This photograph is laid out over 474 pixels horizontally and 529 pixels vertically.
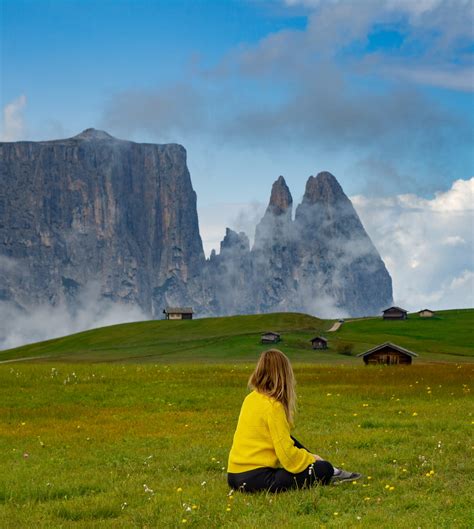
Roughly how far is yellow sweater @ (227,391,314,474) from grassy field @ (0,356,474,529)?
533 millimetres

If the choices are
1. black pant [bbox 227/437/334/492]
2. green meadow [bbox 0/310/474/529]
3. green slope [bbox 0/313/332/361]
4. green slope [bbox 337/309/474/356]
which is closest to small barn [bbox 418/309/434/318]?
green slope [bbox 337/309/474/356]

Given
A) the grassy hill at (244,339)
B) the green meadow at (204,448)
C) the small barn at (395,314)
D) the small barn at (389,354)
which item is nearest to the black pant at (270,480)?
the green meadow at (204,448)

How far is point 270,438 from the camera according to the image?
12.2 metres

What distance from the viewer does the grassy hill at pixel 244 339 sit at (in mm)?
101375

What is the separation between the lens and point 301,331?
129250 millimetres

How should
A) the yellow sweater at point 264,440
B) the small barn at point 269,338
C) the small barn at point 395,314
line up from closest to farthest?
the yellow sweater at point 264,440 < the small barn at point 269,338 < the small barn at point 395,314

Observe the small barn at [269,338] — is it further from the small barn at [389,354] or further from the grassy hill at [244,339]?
the small barn at [389,354]

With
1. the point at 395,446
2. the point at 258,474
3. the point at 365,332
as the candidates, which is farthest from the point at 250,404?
the point at 365,332


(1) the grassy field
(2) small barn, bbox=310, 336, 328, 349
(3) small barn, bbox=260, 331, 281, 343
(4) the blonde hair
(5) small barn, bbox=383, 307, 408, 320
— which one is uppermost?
(5) small barn, bbox=383, 307, 408, 320

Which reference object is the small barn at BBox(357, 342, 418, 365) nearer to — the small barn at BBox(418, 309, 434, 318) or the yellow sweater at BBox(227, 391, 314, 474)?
the yellow sweater at BBox(227, 391, 314, 474)

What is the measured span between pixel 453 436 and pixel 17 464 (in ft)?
34.4

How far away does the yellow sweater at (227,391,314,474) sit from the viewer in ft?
39.3

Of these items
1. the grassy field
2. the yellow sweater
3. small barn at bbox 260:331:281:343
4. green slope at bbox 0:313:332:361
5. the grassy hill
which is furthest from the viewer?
small barn at bbox 260:331:281:343

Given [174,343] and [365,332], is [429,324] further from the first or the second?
[174,343]
